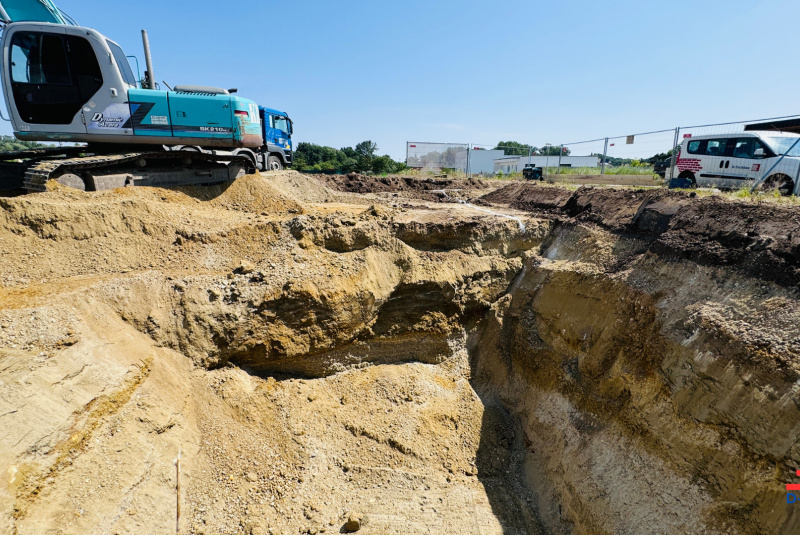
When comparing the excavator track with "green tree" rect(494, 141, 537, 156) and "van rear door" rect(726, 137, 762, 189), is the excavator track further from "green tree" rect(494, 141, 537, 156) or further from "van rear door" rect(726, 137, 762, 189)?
"green tree" rect(494, 141, 537, 156)

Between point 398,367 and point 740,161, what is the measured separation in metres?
11.3

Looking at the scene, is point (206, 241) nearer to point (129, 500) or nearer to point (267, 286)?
point (267, 286)

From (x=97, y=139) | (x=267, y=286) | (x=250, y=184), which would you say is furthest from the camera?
(x=250, y=184)

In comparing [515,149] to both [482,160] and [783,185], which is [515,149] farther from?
[783,185]

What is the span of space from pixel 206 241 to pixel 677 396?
6.82 metres

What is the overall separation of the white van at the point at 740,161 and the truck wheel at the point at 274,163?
41.3 ft

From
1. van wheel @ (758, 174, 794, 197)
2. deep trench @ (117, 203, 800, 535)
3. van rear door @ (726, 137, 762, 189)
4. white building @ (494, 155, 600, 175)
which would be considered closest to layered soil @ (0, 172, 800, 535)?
deep trench @ (117, 203, 800, 535)

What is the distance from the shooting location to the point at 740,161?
34.9 feet

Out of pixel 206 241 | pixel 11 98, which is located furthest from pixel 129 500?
pixel 11 98

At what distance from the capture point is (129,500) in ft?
12.7

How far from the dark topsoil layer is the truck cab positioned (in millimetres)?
9836

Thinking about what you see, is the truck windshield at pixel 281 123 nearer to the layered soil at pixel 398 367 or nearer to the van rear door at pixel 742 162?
the layered soil at pixel 398 367

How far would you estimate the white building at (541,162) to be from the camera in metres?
18.0

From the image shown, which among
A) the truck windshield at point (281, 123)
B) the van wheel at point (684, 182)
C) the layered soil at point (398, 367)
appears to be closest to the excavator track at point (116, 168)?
the layered soil at point (398, 367)
